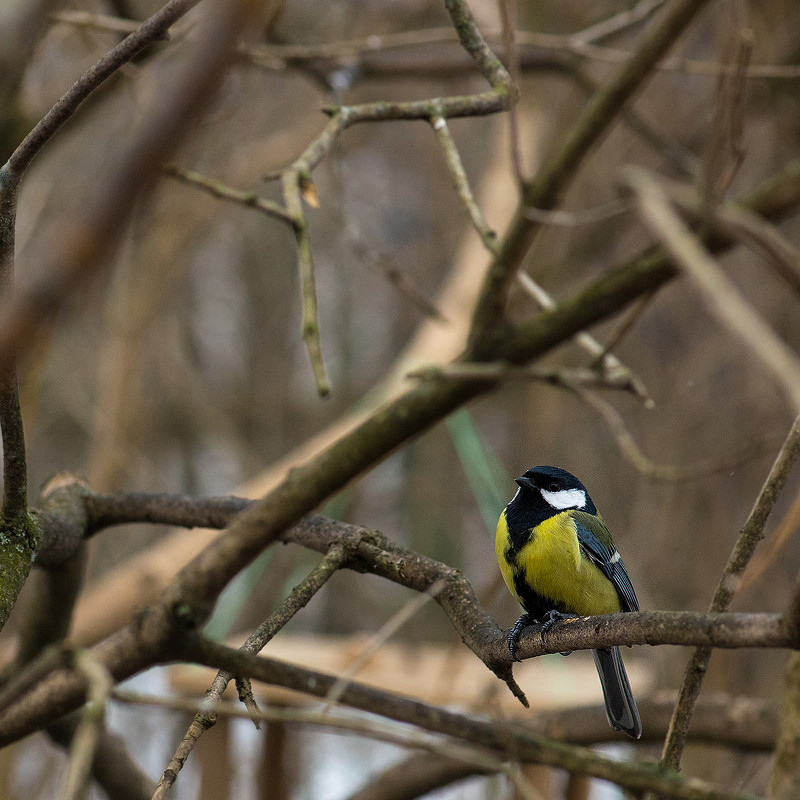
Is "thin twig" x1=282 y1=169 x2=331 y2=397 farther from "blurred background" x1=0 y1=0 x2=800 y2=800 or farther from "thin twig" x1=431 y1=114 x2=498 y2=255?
"blurred background" x1=0 y1=0 x2=800 y2=800

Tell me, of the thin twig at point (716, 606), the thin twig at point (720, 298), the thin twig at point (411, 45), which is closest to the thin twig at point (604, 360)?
the thin twig at point (716, 606)

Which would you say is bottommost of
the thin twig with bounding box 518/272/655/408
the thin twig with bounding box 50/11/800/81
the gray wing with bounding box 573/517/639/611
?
the gray wing with bounding box 573/517/639/611

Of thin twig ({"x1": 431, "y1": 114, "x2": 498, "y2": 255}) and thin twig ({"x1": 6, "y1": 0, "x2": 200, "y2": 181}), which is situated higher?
thin twig ({"x1": 431, "y1": 114, "x2": 498, "y2": 255})

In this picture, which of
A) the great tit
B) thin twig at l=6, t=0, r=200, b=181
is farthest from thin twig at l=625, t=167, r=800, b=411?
the great tit

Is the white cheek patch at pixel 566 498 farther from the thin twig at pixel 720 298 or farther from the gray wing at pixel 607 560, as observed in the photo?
the thin twig at pixel 720 298

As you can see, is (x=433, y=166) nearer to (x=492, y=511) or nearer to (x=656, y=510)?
(x=656, y=510)

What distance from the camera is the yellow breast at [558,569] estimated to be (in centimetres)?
217

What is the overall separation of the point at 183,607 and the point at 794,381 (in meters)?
0.61

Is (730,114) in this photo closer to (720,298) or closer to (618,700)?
(720,298)

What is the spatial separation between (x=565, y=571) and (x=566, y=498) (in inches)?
13.4

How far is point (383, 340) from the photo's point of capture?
22.9 feet

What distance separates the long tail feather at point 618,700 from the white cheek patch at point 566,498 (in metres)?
0.40

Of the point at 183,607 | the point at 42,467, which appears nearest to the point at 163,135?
the point at 183,607

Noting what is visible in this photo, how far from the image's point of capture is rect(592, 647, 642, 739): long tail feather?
2215 millimetres
